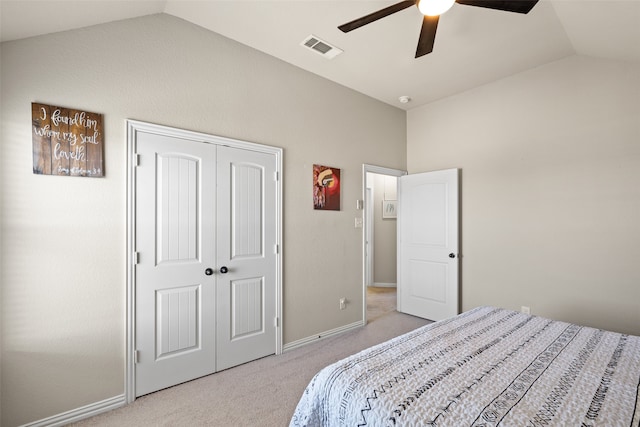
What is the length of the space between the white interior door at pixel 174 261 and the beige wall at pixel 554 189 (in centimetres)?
303

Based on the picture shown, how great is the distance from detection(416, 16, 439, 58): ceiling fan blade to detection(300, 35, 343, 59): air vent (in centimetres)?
91

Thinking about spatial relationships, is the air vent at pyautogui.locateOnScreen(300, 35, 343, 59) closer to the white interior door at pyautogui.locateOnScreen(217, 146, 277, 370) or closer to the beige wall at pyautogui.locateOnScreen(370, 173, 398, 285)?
the white interior door at pyautogui.locateOnScreen(217, 146, 277, 370)

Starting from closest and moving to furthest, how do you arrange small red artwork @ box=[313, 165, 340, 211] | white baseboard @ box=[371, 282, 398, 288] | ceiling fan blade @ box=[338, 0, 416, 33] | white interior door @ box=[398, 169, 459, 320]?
ceiling fan blade @ box=[338, 0, 416, 33] < small red artwork @ box=[313, 165, 340, 211] < white interior door @ box=[398, 169, 459, 320] < white baseboard @ box=[371, 282, 398, 288]

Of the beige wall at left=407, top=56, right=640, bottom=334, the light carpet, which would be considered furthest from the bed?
the beige wall at left=407, top=56, right=640, bottom=334

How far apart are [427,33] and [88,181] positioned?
2526mm

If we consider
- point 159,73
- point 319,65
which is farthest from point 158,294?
point 319,65

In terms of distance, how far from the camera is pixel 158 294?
7.62ft

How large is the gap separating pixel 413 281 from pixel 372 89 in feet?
8.59

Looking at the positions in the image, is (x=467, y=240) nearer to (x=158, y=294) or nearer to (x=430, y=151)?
(x=430, y=151)

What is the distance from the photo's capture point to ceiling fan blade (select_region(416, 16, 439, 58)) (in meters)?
1.86

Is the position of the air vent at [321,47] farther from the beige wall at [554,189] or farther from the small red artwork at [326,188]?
the beige wall at [554,189]

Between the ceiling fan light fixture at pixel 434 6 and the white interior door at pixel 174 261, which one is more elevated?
the ceiling fan light fixture at pixel 434 6

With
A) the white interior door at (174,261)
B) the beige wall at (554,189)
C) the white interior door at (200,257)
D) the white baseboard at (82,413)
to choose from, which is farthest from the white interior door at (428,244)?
the white baseboard at (82,413)

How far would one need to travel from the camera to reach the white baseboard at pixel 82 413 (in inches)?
74.8
